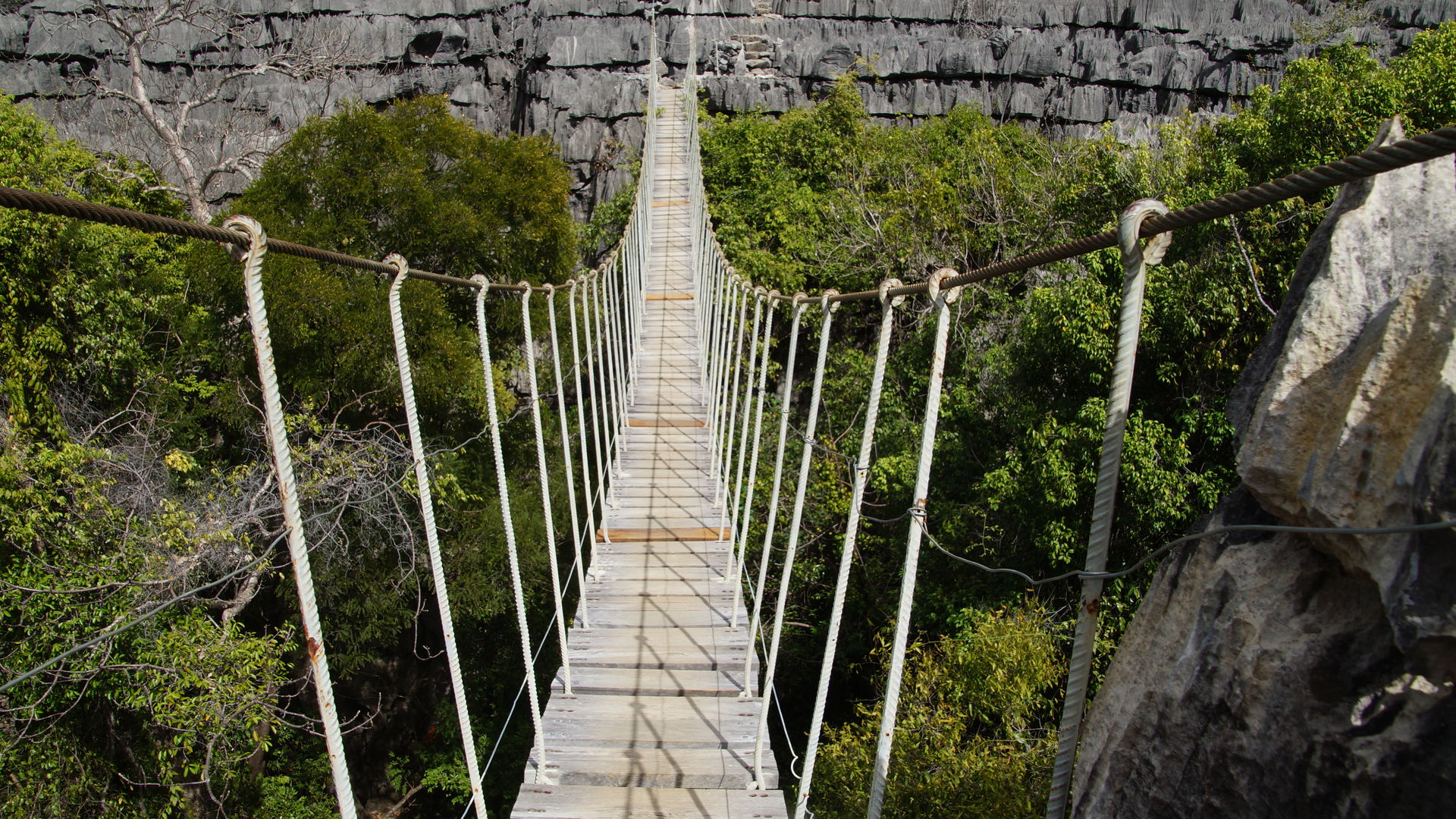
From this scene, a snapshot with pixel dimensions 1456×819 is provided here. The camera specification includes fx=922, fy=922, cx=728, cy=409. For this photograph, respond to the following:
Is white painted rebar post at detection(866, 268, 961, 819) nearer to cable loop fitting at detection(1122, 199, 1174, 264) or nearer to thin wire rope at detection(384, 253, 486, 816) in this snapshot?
cable loop fitting at detection(1122, 199, 1174, 264)

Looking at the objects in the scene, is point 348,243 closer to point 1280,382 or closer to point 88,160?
point 88,160

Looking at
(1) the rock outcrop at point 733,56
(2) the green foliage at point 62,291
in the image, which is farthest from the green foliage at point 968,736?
(1) the rock outcrop at point 733,56

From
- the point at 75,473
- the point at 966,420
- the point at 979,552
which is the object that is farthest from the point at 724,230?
the point at 75,473

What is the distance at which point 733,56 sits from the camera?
14734 mm

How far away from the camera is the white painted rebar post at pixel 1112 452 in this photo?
2.85 feet

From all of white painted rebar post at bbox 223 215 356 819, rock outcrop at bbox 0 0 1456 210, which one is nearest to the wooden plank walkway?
white painted rebar post at bbox 223 215 356 819

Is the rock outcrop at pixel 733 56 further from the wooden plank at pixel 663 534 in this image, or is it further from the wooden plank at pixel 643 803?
the wooden plank at pixel 643 803

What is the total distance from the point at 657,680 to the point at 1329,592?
1815 millimetres

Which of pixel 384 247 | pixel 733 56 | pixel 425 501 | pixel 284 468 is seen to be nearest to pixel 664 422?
pixel 425 501

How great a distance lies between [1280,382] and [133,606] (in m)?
5.31

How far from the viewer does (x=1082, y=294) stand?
17.1 ft

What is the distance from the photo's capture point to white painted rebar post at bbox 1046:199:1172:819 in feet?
2.85

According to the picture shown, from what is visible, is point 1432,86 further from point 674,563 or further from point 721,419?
point 674,563

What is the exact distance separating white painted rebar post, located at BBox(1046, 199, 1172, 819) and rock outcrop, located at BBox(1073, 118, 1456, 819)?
0.15 ft
